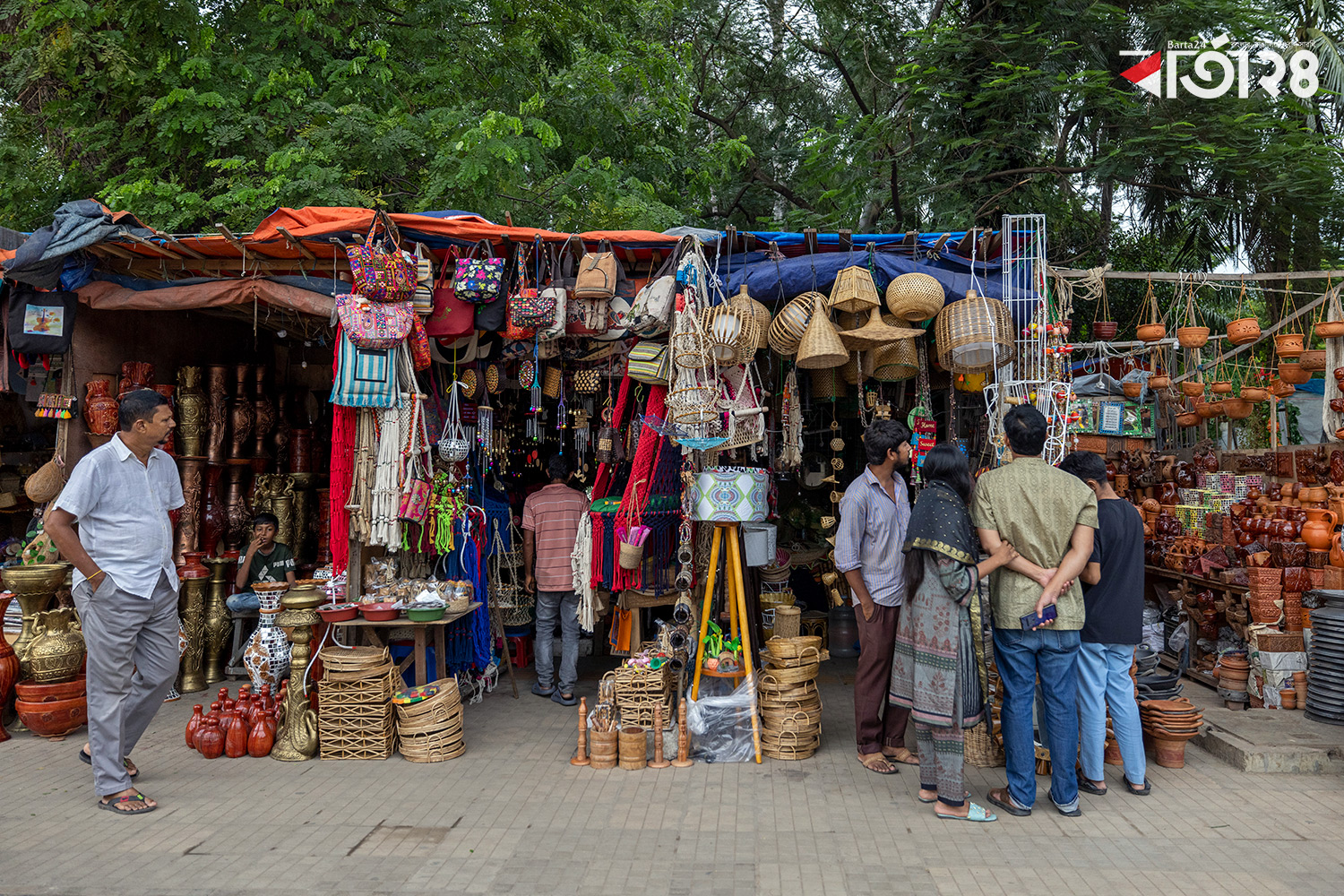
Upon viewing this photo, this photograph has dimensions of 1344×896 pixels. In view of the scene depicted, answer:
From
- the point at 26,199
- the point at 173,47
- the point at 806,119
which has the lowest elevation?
the point at 26,199

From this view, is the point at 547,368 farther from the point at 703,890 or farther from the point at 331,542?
the point at 703,890

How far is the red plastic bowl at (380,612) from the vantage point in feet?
15.9

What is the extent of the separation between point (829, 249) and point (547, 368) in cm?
219

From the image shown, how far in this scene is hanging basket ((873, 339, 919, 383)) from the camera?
16.9 ft

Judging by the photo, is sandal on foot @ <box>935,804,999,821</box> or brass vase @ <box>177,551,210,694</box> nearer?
sandal on foot @ <box>935,804,999,821</box>

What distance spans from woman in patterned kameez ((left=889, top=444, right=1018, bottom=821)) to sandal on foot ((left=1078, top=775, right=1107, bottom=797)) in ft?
2.29

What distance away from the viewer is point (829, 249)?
5223 millimetres

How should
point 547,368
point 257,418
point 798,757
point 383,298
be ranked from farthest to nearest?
point 257,418 → point 547,368 → point 383,298 → point 798,757

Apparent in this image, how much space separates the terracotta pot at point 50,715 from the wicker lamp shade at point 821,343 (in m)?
4.66

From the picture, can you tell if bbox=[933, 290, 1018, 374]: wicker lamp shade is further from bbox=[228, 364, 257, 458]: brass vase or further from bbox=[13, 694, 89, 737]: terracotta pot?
bbox=[13, 694, 89, 737]: terracotta pot

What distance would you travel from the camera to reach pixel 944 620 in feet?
11.7

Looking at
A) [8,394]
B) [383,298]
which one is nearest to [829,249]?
[383,298]

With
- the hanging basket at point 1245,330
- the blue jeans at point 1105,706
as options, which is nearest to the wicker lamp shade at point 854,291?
the blue jeans at point 1105,706

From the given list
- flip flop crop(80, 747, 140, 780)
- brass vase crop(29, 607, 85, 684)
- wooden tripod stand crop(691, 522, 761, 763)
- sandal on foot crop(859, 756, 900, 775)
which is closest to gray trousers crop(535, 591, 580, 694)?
wooden tripod stand crop(691, 522, 761, 763)
